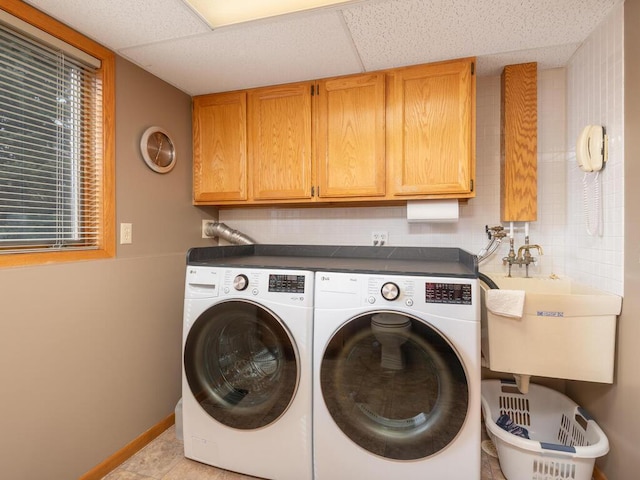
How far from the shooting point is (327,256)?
235cm

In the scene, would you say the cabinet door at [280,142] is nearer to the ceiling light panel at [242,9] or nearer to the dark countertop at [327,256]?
the dark countertop at [327,256]

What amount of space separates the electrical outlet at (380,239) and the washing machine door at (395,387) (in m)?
0.87

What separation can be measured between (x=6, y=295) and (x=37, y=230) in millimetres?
316

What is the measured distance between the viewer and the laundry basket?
1425 millimetres

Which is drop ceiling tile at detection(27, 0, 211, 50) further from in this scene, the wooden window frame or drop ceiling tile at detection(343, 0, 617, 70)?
drop ceiling tile at detection(343, 0, 617, 70)

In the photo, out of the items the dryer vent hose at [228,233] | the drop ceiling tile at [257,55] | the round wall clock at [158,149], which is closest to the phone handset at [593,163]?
the drop ceiling tile at [257,55]

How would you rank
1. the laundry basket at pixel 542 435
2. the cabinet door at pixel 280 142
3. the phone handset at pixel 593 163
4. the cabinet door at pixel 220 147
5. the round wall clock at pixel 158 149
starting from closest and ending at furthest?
the laundry basket at pixel 542 435 < the phone handset at pixel 593 163 < the round wall clock at pixel 158 149 < the cabinet door at pixel 280 142 < the cabinet door at pixel 220 147

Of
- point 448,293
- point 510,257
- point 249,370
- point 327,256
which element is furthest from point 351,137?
point 249,370

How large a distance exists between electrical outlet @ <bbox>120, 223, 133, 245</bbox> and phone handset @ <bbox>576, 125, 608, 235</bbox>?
238 cm

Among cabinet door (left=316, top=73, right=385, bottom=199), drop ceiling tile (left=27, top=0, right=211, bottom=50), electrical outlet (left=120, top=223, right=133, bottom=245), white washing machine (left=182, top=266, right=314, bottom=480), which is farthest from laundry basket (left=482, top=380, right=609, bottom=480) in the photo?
drop ceiling tile (left=27, top=0, right=211, bottom=50)

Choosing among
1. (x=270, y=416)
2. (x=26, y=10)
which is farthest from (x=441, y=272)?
(x=26, y=10)

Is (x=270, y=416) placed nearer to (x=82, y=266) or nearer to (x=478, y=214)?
(x=82, y=266)

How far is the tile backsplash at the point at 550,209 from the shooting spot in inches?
58.6

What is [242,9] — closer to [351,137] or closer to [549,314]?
[351,137]
